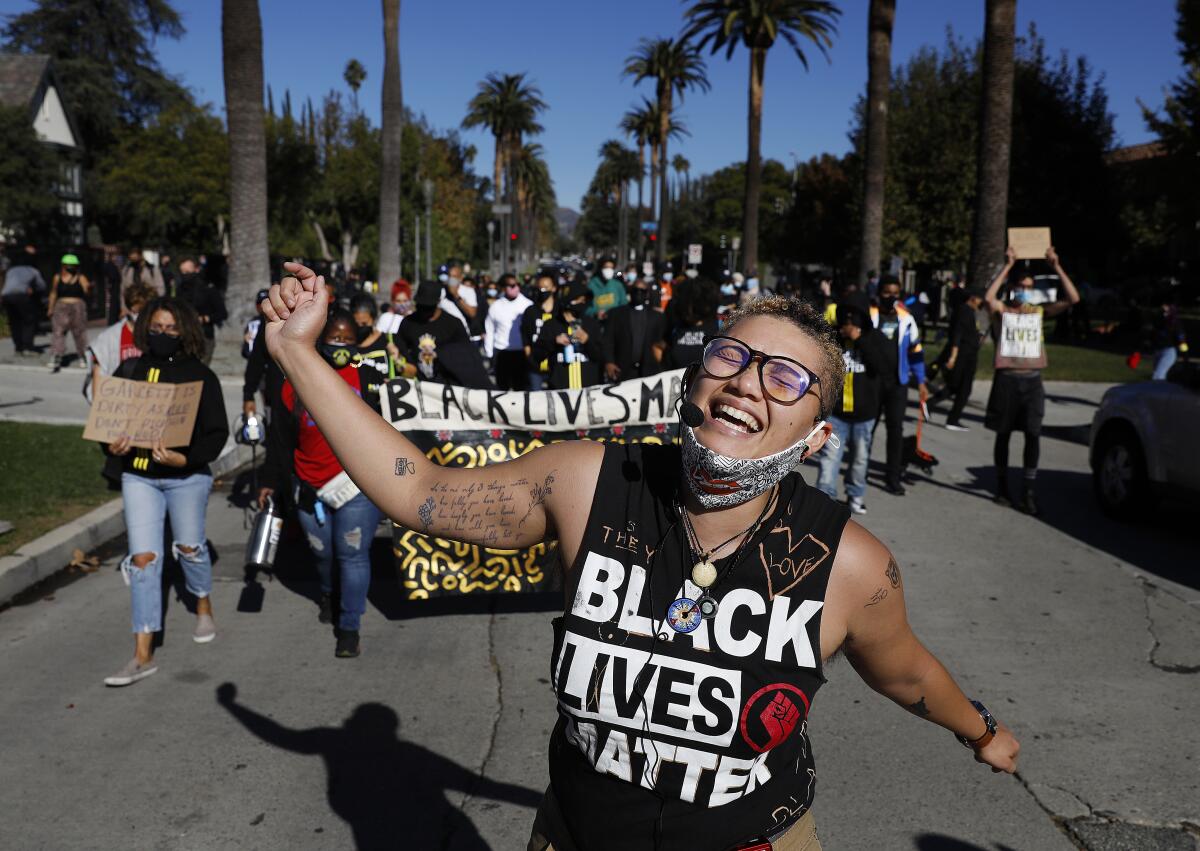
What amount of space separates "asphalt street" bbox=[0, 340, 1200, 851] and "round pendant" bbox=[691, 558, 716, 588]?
2.31 m

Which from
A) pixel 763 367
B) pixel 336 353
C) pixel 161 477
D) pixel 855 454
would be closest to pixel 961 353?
pixel 855 454

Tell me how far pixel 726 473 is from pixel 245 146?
17.8 m

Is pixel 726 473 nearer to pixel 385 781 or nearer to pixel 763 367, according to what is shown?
pixel 763 367

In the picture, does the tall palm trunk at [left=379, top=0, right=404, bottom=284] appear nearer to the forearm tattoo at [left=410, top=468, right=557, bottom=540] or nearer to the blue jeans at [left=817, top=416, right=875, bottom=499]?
the blue jeans at [left=817, top=416, right=875, bottom=499]

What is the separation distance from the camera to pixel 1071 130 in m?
36.8

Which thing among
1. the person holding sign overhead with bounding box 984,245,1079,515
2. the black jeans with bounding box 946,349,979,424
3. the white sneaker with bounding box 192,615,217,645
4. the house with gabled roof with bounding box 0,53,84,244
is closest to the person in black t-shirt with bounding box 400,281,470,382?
the white sneaker with bounding box 192,615,217,645

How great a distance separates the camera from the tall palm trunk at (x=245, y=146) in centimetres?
1758

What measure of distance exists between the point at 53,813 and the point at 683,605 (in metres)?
3.20

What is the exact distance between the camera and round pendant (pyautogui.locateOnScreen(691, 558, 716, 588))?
2004 mm

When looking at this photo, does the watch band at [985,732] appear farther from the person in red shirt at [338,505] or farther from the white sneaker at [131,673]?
the white sneaker at [131,673]

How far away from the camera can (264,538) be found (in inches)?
233

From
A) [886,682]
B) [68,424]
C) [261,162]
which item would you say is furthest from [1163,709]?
[261,162]

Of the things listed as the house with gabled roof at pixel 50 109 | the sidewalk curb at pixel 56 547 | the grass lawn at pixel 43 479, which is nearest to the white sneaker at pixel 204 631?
the sidewalk curb at pixel 56 547

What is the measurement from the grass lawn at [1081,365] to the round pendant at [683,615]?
18698 mm
